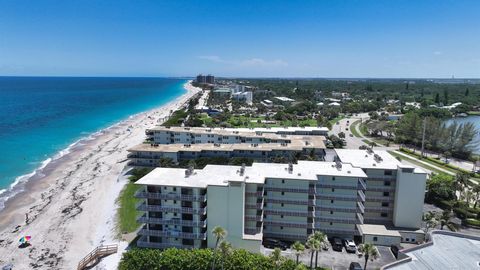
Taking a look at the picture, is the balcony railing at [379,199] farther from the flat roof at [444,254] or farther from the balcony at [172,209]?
the balcony at [172,209]

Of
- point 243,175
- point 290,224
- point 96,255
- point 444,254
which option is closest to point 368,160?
point 290,224

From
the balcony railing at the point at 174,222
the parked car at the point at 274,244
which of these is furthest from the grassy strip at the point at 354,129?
the balcony railing at the point at 174,222

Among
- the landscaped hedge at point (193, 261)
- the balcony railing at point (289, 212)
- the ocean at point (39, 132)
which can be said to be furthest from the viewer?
the ocean at point (39, 132)

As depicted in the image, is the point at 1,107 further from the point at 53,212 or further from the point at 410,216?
the point at 410,216

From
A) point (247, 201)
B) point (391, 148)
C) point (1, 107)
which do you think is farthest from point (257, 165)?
point (1, 107)

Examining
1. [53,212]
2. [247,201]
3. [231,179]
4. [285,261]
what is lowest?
[53,212]

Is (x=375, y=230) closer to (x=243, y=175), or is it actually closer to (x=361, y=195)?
(x=361, y=195)
